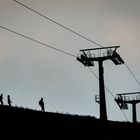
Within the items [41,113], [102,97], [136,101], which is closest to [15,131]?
[41,113]

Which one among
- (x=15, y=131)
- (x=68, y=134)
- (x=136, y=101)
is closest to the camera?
(x=15, y=131)

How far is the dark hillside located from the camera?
30.3 metres

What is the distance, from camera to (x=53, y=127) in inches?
1328

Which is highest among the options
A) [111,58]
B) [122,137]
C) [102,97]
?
[111,58]

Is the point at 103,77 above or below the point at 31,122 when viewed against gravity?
above

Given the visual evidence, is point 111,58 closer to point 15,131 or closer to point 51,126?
point 51,126

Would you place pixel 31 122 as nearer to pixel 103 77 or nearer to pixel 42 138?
pixel 42 138

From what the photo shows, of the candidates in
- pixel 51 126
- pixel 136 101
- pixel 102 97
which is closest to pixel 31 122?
pixel 51 126

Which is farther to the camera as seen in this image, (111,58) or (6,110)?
(111,58)

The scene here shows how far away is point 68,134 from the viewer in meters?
33.1

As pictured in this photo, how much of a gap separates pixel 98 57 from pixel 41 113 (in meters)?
Answer: 16.0

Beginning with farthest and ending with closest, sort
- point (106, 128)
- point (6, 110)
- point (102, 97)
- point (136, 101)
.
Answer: point (136, 101)
point (102, 97)
point (106, 128)
point (6, 110)

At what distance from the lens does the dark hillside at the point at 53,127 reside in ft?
99.4

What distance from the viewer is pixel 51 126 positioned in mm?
33938
